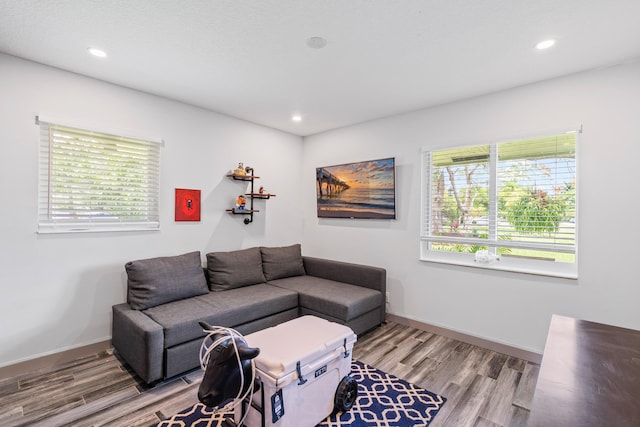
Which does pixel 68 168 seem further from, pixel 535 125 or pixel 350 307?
pixel 535 125

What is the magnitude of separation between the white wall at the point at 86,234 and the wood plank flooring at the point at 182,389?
37cm

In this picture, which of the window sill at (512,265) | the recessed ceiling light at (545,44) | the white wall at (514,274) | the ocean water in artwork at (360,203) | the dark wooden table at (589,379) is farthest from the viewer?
the ocean water in artwork at (360,203)

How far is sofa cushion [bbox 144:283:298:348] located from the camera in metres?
2.42

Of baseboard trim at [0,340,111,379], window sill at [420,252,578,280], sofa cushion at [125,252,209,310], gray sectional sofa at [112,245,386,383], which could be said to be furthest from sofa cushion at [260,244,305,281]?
baseboard trim at [0,340,111,379]

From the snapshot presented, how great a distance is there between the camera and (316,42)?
7.05ft

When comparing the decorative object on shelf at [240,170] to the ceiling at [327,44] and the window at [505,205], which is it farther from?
the window at [505,205]

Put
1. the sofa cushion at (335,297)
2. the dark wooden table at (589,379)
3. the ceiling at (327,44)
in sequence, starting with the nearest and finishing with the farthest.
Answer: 1. the dark wooden table at (589,379)
2. the ceiling at (327,44)
3. the sofa cushion at (335,297)

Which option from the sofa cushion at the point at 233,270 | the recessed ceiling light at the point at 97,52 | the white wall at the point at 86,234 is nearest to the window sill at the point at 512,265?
the sofa cushion at the point at 233,270

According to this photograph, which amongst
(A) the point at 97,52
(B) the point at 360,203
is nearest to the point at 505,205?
(B) the point at 360,203

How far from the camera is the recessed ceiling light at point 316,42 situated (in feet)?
6.93

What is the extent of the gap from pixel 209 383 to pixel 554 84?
11.4ft

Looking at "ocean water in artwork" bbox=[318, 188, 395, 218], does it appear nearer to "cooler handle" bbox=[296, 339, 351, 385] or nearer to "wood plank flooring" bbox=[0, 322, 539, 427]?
"wood plank flooring" bbox=[0, 322, 539, 427]

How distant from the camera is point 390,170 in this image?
3730 mm

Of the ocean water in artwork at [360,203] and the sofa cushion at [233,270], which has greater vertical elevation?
the ocean water in artwork at [360,203]
